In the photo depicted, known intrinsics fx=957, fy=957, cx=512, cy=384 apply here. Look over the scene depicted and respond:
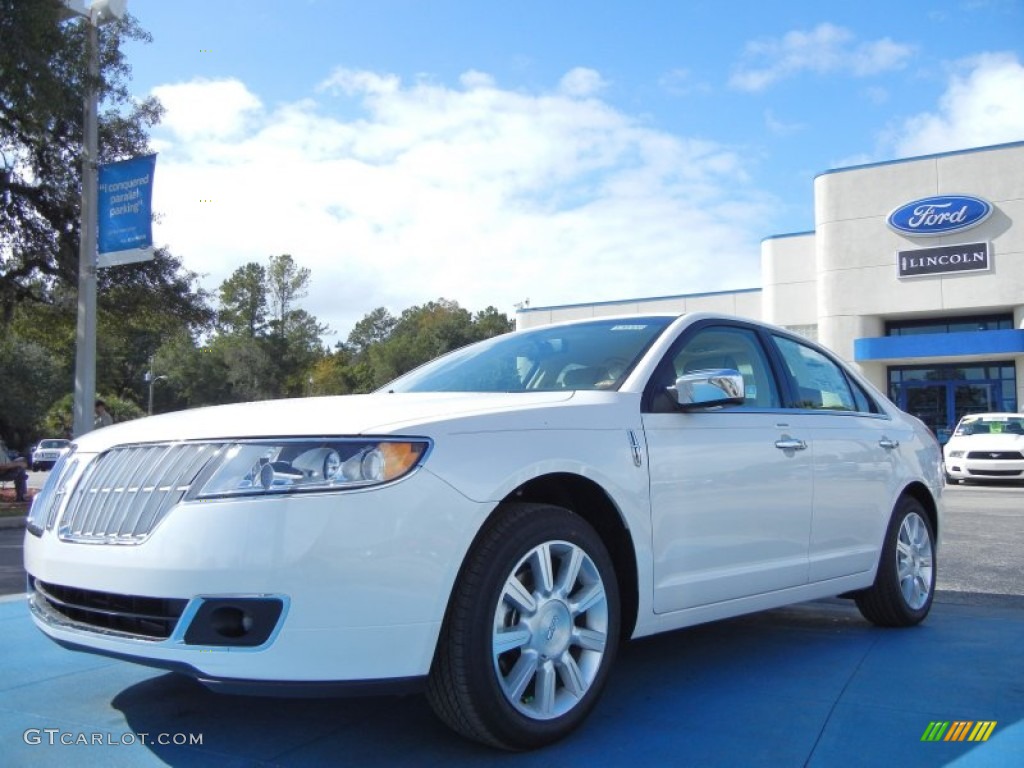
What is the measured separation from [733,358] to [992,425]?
19.3 meters

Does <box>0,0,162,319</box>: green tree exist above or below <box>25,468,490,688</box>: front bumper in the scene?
above

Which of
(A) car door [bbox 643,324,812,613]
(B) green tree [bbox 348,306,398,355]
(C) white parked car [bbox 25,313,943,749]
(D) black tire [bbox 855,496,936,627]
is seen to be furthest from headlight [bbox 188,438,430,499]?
(B) green tree [bbox 348,306,398,355]

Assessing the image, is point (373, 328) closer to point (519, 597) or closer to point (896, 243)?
point (896, 243)

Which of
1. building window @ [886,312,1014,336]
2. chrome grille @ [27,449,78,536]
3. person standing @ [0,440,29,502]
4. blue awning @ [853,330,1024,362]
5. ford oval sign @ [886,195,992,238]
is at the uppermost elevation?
ford oval sign @ [886,195,992,238]

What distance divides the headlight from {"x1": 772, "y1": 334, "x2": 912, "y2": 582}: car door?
234 cm

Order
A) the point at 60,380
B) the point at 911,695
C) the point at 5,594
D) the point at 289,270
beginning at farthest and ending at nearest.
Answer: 1. the point at 289,270
2. the point at 60,380
3. the point at 5,594
4. the point at 911,695

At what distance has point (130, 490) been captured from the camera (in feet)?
10.1

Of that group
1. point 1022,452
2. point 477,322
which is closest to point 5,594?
point 1022,452

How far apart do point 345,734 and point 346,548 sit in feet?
3.22

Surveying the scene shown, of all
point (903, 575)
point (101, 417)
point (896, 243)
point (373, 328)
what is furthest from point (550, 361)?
point (373, 328)

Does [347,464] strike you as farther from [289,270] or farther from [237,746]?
[289,270]

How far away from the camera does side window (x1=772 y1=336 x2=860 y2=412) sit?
4.88 m

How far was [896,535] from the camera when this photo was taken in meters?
5.16

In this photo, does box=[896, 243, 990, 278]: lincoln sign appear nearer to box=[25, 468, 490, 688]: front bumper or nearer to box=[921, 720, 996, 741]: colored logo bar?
box=[921, 720, 996, 741]: colored logo bar
